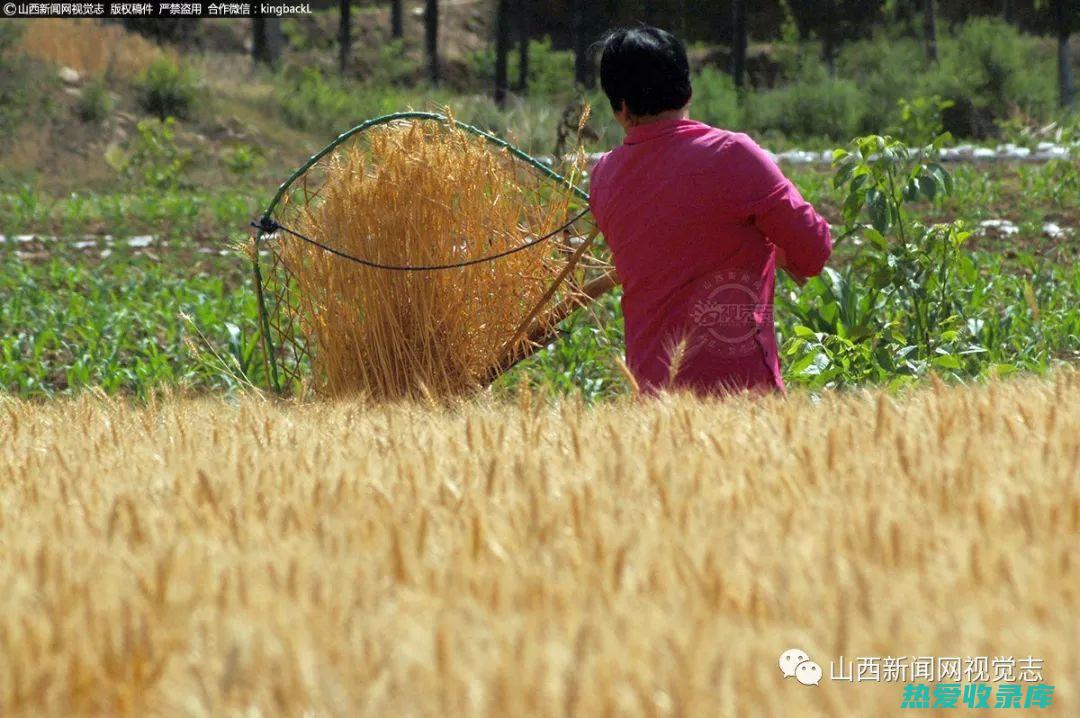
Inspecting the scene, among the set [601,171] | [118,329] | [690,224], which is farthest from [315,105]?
[690,224]

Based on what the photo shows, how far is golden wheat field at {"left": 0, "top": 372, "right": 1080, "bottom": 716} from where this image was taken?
1397 mm

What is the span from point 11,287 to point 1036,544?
25.3ft

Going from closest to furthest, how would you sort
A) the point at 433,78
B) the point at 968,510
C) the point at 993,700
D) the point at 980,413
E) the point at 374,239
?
the point at 993,700, the point at 968,510, the point at 980,413, the point at 374,239, the point at 433,78

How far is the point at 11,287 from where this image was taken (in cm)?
845

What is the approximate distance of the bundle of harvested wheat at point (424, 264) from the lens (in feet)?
12.7

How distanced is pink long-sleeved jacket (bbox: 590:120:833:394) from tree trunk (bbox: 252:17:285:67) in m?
28.2

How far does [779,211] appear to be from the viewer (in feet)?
10.5

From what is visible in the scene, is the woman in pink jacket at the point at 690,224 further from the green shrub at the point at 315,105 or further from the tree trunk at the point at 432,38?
the tree trunk at the point at 432,38

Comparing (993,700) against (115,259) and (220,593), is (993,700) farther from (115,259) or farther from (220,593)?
(115,259)

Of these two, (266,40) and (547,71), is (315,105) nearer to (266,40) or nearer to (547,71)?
(266,40)

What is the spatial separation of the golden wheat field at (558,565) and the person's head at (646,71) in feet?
3.42

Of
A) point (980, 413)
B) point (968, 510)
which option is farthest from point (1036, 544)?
point (980, 413)

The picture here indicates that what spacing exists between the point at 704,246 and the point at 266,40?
2870 cm

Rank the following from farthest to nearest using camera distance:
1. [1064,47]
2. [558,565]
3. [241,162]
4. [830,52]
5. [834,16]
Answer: [830,52]
[834,16]
[1064,47]
[241,162]
[558,565]
